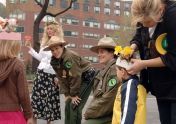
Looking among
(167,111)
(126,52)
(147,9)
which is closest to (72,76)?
(126,52)

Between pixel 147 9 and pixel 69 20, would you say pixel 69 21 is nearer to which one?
pixel 69 20

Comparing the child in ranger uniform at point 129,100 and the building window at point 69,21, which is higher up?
the child in ranger uniform at point 129,100

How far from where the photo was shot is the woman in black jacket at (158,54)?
3309 millimetres

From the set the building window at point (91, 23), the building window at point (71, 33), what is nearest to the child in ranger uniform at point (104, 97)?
the building window at point (71, 33)

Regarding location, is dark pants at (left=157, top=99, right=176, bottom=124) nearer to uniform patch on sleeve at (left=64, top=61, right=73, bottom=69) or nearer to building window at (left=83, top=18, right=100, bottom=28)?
uniform patch on sleeve at (left=64, top=61, right=73, bottom=69)

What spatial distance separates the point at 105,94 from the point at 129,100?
0.91 m

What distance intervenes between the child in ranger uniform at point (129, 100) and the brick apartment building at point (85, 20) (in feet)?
240

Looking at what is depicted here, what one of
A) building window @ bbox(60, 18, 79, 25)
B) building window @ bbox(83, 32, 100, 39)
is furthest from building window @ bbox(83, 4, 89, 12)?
building window @ bbox(83, 32, 100, 39)

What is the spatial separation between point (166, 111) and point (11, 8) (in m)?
29.5

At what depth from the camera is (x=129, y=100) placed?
361cm

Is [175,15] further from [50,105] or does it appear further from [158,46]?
[50,105]

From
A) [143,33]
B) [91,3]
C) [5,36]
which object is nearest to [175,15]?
[143,33]

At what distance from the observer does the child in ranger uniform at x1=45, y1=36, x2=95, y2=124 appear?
5895 mm

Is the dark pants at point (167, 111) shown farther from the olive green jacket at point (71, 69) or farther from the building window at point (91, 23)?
the building window at point (91, 23)
